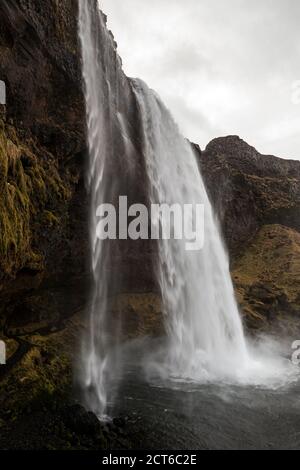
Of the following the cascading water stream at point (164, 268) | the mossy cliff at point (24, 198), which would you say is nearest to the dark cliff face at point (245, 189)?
the cascading water stream at point (164, 268)

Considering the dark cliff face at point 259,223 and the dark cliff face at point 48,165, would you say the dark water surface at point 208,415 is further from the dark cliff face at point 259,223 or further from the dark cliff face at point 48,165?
the dark cliff face at point 259,223

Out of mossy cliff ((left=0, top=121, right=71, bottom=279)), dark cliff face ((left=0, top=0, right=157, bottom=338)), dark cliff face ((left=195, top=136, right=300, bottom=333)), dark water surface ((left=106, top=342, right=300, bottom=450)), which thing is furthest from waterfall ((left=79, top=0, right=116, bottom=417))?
dark cliff face ((left=195, top=136, right=300, bottom=333))

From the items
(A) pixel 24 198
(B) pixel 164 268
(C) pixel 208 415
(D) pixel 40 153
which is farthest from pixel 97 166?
(C) pixel 208 415

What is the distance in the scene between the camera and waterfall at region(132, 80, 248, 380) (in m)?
21.0

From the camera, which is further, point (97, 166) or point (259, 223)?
point (259, 223)

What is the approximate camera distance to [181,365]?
19.9 m

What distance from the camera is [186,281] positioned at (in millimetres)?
22797

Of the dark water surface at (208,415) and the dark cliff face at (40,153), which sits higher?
the dark cliff face at (40,153)

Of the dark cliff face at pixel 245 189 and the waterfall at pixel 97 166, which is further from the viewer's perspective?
the dark cliff face at pixel 245 189

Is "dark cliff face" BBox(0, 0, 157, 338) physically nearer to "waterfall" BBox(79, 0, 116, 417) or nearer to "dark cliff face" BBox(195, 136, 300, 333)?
"waterfall" BBox(79, 0, 116, 417)

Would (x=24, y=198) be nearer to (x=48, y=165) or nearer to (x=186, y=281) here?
(x=48, y=165)

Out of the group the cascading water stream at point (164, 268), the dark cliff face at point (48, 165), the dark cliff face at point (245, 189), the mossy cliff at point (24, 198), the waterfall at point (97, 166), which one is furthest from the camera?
the dark cliff face at point (245, 189)

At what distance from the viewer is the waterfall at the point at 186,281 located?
2103 cm

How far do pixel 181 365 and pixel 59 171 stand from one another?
1131 cm
